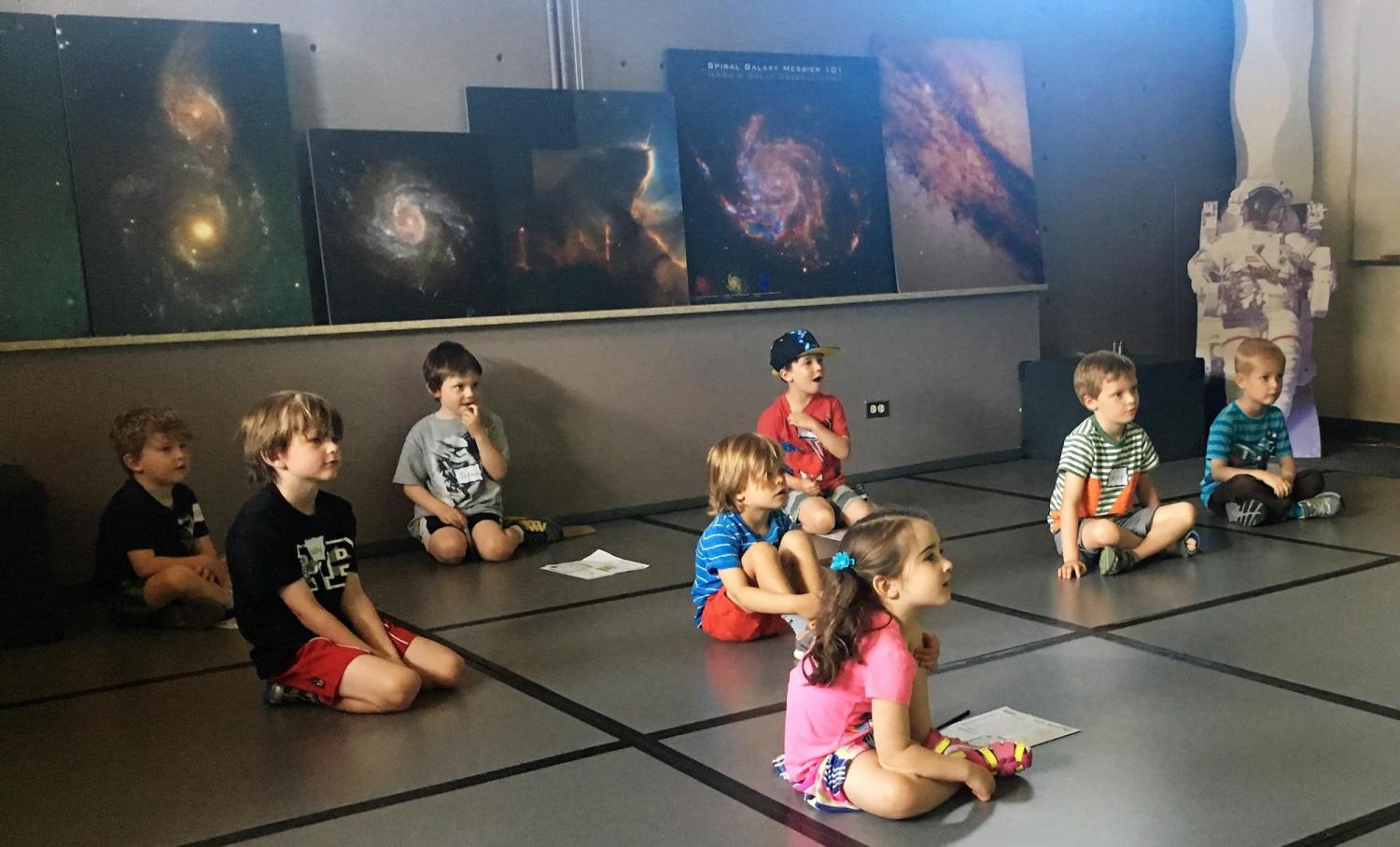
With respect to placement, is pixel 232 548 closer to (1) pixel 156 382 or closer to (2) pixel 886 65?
(1) pixel 156 382

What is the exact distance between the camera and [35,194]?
13.6ft

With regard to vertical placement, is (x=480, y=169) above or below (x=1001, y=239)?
above

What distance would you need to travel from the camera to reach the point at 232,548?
2932 millimetres

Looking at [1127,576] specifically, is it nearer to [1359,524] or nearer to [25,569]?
[1359,524]

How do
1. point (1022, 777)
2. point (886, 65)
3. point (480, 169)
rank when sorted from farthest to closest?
point (886, 65) → point (480, 169) → point (1022, 777)

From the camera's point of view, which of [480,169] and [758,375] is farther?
[758,375]

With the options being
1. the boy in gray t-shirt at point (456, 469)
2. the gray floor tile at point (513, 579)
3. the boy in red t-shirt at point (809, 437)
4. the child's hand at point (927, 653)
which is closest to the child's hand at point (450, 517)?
the boy in gray t-shirt at point (456, 469)

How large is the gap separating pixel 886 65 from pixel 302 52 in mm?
2552

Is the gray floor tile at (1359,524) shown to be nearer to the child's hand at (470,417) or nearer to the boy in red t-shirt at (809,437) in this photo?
the boy in red t-shirt at (809,437)

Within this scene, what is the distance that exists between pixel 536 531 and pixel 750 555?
5.59 ft

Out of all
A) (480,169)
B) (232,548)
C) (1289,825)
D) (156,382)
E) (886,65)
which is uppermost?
(886,65)

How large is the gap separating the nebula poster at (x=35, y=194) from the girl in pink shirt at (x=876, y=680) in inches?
119

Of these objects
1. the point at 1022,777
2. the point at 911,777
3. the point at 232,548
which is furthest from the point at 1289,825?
the point at 232,548

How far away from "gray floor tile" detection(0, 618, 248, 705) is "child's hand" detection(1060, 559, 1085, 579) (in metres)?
2.32
